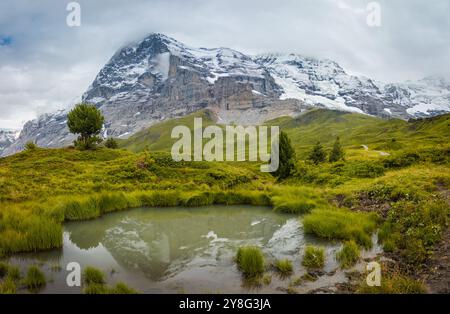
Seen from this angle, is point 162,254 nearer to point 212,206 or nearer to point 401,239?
point 401,239

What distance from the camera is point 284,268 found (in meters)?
13.4

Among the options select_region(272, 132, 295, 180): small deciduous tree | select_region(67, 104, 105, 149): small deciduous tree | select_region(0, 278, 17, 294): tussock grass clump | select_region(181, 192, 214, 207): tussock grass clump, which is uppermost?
select_region(67, 104, 105, 149): small deciduous tree

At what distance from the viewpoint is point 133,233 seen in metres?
19.9

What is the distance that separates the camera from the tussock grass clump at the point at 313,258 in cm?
1395

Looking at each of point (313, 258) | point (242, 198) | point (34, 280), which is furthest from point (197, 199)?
point (34, 280)

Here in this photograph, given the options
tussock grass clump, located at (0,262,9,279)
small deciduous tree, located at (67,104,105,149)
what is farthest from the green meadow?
small deciduous tree, located at (67,104,105,149)

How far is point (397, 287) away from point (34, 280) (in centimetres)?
1207

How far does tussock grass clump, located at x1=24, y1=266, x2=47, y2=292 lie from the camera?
38.3 ft

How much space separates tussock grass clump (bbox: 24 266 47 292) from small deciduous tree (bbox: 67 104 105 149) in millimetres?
56932

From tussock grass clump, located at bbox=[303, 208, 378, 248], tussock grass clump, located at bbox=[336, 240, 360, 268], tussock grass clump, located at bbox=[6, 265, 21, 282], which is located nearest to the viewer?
tussock grass clump, located at bbox=[6, 265, 21, 282]

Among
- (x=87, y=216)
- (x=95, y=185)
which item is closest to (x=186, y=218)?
(x=87, y=216)

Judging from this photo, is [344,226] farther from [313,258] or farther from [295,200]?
[295,200]

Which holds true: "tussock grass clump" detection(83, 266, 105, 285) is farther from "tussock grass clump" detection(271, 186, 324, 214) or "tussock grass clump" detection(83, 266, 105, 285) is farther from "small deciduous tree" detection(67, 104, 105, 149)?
"small deciduous tree" detection(67, 104, 105, 149)
